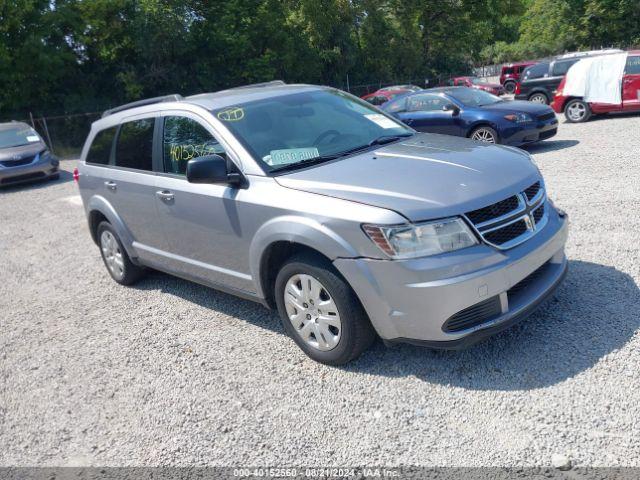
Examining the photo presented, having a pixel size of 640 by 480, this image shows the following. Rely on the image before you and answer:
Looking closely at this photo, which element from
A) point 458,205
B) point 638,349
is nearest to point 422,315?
point 458,205

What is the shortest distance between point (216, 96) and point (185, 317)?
6.38ft

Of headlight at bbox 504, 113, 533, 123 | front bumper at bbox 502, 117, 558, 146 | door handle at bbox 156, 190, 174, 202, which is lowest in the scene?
front bumper at bbox 502, 117, 558, 146

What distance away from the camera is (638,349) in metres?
3.55

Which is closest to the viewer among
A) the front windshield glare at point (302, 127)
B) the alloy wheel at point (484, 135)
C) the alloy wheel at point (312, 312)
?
the alloy wheel at point (312, 312)

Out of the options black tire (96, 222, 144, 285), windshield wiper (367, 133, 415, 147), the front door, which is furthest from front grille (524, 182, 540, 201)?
black tire (96, 222, 144, 285)

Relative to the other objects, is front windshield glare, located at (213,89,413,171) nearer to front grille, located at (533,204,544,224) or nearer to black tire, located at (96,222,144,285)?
front grille, located at (533,204,544,224)

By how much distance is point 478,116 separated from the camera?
11.0 metres

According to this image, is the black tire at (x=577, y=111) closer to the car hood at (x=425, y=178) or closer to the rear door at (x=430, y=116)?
the rear door at (x=430, y=116)

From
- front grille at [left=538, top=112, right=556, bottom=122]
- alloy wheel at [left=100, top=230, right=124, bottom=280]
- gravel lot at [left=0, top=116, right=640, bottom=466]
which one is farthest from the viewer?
front grille at [left=538, top=112, right=556, bottom=122]

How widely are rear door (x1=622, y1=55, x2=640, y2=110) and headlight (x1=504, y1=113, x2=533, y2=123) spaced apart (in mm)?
4429

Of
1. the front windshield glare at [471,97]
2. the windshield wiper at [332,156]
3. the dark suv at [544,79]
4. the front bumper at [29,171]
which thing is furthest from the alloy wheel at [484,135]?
the front bumper at [29,171]

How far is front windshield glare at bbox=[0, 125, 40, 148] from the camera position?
1449 cm

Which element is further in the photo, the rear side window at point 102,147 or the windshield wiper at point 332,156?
the rear side window at point 102,147

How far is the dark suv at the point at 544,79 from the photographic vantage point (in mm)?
18969
